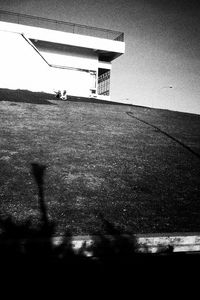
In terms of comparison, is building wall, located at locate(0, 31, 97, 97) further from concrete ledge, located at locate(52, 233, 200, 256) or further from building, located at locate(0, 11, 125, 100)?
concrete ledge, located at locate(52, 233, 200, 256)

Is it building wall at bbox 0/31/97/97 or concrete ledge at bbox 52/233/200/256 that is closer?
concrete ledge at bbox 52/233/200/256

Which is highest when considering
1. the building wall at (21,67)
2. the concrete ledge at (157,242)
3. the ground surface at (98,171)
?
the building wall at (21,67)

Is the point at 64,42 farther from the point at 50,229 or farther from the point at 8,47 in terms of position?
the point at 50,229

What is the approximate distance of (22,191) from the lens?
281 inches

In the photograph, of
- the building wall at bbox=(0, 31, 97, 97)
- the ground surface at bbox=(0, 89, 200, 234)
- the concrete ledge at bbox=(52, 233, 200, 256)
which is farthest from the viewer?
the building wall at bbox=(0, 31, 97, 97)

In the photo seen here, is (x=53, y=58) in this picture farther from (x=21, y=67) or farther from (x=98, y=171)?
(x=98, y=171)

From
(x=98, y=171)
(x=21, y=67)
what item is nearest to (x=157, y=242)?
(x=98, y=171)

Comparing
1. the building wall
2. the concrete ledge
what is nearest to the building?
the building wall

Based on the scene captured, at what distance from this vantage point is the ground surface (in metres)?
6.39

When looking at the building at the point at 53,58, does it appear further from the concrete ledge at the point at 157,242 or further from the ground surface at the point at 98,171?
the concrete ledge at the point at 157,242

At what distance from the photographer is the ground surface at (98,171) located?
6395 millimetres

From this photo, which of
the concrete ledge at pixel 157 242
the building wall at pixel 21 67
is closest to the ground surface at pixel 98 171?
the concrete ledge at pixel 157 242

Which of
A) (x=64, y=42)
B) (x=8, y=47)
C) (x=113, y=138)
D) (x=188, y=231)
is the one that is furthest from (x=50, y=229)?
(x=64, y=42)

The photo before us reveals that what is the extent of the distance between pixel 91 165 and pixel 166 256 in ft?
16.2
